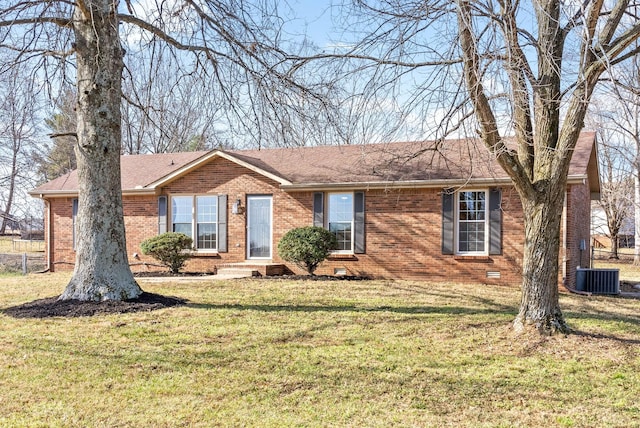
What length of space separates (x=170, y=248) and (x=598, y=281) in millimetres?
11315

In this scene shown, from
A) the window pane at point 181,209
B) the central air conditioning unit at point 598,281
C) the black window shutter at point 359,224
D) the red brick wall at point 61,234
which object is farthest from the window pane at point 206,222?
the central air conditioning unit at point 598,281

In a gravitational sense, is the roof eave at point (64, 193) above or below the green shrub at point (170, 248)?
above

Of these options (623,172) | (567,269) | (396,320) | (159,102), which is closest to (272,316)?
(396,320)

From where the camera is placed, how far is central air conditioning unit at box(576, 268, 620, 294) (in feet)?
46.6

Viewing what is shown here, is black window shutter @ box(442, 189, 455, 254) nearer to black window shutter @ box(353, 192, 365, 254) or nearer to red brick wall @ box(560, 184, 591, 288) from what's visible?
black window shutter @ box(353, 192, 365, 254)

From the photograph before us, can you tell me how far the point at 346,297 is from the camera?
11.1 meters

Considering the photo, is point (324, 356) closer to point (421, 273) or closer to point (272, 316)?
point (272, 316)

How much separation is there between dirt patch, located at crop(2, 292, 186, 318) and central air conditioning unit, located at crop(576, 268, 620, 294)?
407 inches

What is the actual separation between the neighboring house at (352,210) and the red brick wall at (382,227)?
0.03 metres

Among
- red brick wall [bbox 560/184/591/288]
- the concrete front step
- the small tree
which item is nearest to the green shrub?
the concrete front step

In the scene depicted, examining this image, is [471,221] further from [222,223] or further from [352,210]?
[222,223]

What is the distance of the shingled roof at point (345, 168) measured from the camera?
14109mm

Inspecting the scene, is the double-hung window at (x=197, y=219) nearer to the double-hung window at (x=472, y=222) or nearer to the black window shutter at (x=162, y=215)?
the black window shutter at (x=162, y=215)

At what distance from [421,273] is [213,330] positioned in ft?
26.3
